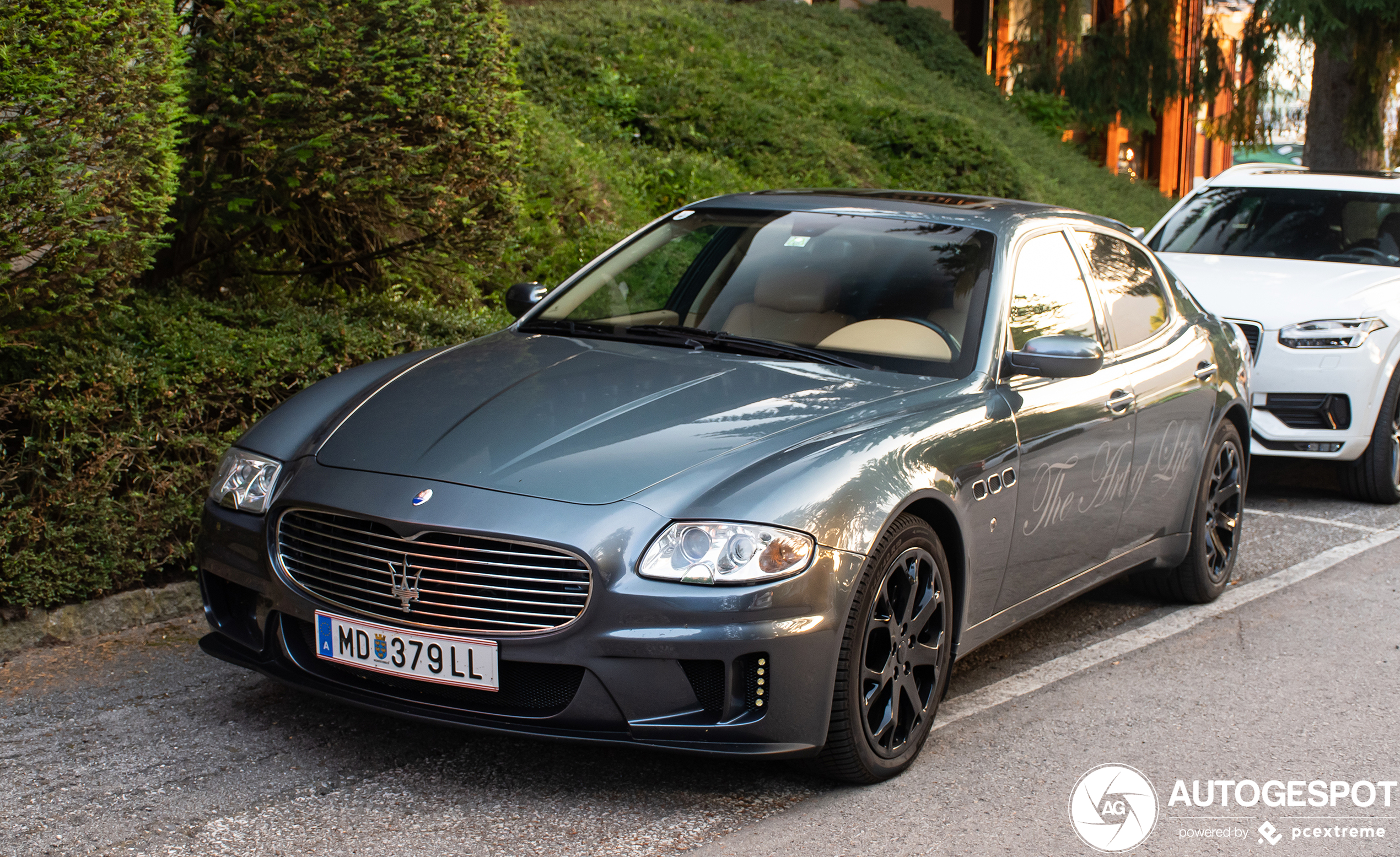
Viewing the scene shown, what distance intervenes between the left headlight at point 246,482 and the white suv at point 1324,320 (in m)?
5.52

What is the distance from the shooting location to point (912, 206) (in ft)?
16.5

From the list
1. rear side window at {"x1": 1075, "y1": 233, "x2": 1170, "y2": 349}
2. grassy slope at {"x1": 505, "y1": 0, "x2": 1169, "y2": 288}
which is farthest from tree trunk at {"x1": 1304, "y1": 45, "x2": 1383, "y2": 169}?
rear side window at {"x1": 1075, "y1": 233, "x2": 1170, "y2": 349}

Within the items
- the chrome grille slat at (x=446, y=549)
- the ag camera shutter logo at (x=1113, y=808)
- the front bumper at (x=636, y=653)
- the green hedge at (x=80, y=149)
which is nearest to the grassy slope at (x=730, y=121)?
the green hedge at (x=80, y=149)

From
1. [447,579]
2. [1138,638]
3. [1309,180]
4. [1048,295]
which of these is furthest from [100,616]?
[1309,180]

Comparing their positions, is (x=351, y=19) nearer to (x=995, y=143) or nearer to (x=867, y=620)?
(x=867, y=620)

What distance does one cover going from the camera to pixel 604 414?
3.79 metres

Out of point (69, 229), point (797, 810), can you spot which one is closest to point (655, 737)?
point (797, 810)

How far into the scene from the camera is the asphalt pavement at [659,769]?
3352mm

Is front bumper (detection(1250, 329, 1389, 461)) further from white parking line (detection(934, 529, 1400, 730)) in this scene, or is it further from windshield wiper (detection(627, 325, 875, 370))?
windshield wiper (detection(627, 325, 875, 370))

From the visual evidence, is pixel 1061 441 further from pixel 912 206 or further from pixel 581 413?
pixel 581 413

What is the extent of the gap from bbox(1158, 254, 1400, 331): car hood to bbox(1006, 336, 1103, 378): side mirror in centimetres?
352

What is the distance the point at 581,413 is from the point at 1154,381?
2356 mm

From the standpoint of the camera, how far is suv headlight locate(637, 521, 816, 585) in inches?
128

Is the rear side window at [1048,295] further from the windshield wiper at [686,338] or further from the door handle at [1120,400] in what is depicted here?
the windshield wiper at [686,338]
